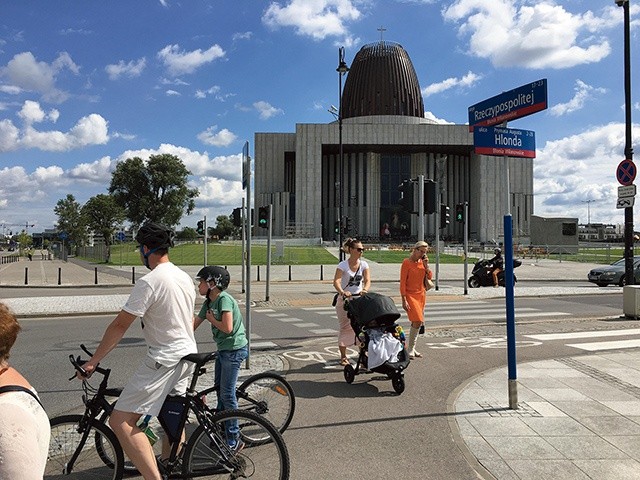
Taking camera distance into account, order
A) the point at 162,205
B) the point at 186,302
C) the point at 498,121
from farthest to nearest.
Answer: the point at 162,205
the point at 498,121
the point at 186,302

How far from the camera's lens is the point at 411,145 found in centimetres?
7906

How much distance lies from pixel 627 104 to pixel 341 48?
1623 centimetres

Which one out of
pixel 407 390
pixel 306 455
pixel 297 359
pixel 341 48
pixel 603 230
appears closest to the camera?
pixel 306 455

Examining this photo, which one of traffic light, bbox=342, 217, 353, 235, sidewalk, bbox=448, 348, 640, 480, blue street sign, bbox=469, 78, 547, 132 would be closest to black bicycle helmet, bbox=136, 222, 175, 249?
sidewalk, bbox=448, 348, 640, 480

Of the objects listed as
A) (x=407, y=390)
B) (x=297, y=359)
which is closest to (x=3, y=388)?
(x=407, y=390)

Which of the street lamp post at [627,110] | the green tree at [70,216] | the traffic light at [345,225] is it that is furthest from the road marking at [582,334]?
the green tree at [70,216]

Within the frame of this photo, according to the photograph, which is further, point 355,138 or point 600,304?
point 355,138

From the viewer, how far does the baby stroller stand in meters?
6.14

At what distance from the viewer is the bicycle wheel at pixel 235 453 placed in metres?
3.38

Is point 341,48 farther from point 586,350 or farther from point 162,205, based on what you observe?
point 162,205

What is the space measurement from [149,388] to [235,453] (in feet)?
2.48

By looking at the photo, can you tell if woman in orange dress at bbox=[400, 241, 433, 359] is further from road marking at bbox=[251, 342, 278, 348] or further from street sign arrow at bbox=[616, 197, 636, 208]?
street sign arrow at bbox=[616, 197, 636, 208]

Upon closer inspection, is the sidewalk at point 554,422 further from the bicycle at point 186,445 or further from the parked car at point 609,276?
the parked car at point 609,276

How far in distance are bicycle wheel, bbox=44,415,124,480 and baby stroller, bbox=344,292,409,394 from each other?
332cm
